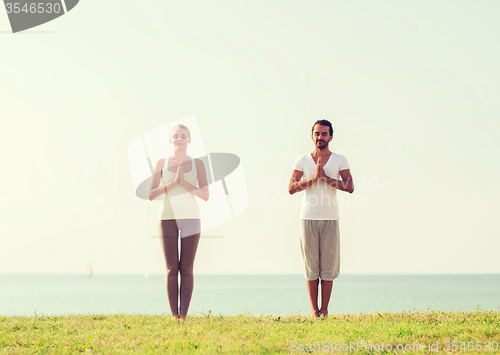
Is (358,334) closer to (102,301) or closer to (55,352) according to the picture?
(55,352)

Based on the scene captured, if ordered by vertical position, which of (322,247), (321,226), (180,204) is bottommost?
(322,247)

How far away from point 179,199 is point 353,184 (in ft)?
9.08

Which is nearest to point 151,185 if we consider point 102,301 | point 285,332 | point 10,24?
point 285,332

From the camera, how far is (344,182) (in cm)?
734

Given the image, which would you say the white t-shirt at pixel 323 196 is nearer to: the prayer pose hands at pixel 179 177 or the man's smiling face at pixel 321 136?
the man's smiling face at pixel 321 136

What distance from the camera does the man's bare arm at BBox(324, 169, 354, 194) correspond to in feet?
23.7

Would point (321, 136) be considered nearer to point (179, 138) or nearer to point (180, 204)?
point (179, 138)

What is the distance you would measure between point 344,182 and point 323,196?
16.3 inches

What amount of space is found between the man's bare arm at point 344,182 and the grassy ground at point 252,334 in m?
2.02

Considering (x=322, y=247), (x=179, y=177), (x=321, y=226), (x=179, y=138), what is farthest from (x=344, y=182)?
(x=179, y=138)

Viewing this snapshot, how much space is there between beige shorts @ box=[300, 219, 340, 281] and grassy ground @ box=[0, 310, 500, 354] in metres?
0.73

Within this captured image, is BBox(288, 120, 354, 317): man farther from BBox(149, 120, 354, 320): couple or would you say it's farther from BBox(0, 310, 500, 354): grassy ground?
BBox(0, 310, 500, 354): grassy ground

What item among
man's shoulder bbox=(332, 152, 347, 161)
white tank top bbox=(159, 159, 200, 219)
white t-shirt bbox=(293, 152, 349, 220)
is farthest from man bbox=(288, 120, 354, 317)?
white tank top bbox=(159, 159, 200, 219)

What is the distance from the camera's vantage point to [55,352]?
5.49 metres
